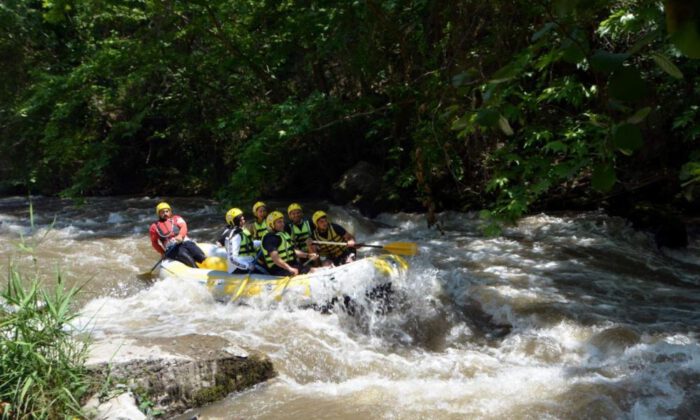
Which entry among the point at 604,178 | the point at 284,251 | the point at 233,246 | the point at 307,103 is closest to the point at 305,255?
the point at 284,251

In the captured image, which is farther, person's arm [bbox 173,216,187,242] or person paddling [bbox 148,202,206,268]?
person's arm [bbox 173,216,187,242]

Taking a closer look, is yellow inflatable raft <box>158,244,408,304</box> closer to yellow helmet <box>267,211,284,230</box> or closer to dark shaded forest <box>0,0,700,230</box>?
yellow helmet <box>267,211,284,230</box>

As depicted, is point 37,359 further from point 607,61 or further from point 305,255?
point 305,255

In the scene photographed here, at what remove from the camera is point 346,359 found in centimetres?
530

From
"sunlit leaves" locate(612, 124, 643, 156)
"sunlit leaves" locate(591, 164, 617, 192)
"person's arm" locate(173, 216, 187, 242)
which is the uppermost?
"sunlit leaves" locate(612, 124, 643, 156)

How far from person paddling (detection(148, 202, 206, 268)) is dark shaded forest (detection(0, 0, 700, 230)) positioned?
145 centimetres

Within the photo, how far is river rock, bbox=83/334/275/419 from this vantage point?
161 inches

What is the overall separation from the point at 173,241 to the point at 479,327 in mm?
4522

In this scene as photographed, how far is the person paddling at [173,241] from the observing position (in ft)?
27.3

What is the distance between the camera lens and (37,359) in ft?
11.4

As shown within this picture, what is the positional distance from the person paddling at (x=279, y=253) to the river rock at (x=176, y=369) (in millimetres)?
2048

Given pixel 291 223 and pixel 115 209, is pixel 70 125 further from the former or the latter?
pixel 291 223

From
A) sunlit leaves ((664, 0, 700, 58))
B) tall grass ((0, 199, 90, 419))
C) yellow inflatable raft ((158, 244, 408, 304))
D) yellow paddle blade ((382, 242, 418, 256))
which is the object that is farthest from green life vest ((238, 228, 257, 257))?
sunlit leaves ((664, 0, 700, 58))

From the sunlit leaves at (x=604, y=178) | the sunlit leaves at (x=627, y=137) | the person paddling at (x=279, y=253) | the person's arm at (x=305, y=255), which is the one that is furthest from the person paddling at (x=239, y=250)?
the sunlit leaves at (x=627, y=137)
